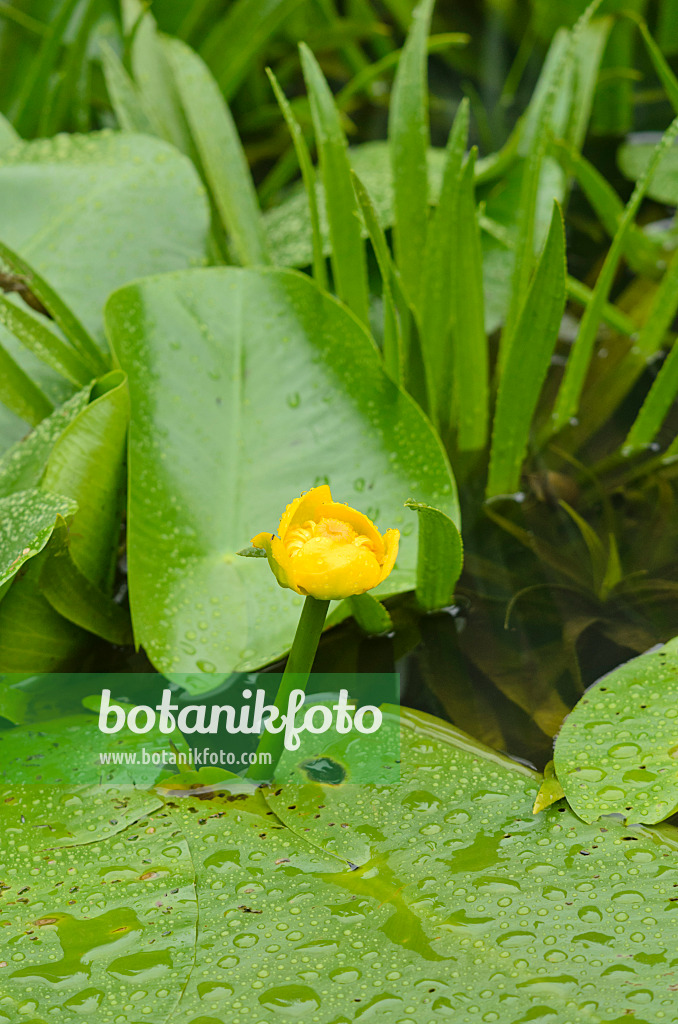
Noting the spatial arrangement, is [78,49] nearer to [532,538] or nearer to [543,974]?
[532,538]

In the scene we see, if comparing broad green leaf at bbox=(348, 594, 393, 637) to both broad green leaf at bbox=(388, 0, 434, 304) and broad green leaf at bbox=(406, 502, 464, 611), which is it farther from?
broad green leaf at bbox=(388, 0, 434, 304)

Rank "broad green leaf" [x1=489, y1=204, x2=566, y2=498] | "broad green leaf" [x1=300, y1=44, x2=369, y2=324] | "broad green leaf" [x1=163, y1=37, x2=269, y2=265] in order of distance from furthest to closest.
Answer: "broad green leaf" [x1=163, y1=37, x2=269, y2=265], "broad green leaf" [x1=300, y1=44, x2=369, y2=324], "broad green leaf" [x1=489, y1=204, x2=566, y2=498]

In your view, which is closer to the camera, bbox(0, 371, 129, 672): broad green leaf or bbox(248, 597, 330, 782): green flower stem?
bbox(248, 597, 330, 782): green flower stem

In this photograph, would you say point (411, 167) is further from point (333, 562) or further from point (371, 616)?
point (333, 562)

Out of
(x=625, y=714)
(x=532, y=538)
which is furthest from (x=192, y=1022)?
(x=532, y=538)

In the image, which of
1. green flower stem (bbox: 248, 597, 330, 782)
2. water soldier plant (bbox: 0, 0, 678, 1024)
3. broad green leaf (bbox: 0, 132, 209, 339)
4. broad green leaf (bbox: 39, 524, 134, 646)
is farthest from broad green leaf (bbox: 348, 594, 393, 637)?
broad green leaf (bbox: 0, 132, 209, 339)

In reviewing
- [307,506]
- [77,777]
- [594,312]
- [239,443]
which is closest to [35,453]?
[239,443]

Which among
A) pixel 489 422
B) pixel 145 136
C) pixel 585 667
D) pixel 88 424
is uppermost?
pixel 145 136

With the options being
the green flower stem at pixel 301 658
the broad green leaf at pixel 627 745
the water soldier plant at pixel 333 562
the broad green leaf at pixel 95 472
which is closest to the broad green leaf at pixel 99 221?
the water soldier plant at pixel 333 562
